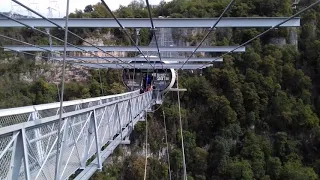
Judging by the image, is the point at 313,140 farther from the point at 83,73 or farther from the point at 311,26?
the point at 83,73

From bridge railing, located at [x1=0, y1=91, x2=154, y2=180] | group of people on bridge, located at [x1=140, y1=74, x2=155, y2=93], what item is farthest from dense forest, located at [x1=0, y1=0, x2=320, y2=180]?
bridge railing, located at [x1=0, y1=91, x2=154, y2=180]

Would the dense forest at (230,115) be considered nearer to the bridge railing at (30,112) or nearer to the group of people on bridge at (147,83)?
the group of people on bridge at (147,83)

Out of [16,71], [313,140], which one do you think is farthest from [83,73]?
[313,140]

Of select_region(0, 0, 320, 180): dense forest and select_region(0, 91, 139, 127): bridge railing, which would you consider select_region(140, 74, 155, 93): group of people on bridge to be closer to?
select_region(0, 0, 320, 180): dense forest

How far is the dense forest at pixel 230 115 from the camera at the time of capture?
55.6ft

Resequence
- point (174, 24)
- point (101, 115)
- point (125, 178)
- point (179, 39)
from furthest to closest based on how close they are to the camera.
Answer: point (179, 39), point (125, 178), point (174, 24), point (101, 115)

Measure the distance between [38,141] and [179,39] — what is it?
20229mm

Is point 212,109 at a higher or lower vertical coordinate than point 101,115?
lower

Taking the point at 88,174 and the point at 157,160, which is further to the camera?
the point at 157,160

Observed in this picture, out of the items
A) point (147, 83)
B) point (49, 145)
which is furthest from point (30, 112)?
point (147, 83)

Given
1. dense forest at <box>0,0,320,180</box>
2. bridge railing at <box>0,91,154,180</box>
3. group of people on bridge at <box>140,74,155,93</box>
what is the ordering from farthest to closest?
1. dense forest at <box>0,0,320,180</box>
2. group of people on bridge at <box>140,74,155,93</box>
3. bridge railing at <box>0,91,154,180</box>

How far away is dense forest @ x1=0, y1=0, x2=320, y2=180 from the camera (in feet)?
55.6

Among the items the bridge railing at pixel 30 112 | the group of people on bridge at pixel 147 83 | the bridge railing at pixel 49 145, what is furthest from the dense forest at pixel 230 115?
the bridge railing at pixel 30 112

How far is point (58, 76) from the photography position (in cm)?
2062
